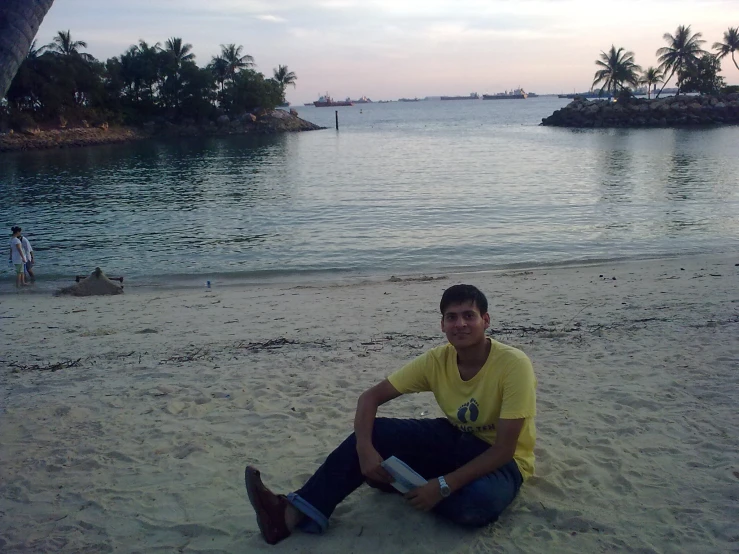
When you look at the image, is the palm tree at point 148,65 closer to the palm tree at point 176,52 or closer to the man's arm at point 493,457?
the palm tree at point 176,52

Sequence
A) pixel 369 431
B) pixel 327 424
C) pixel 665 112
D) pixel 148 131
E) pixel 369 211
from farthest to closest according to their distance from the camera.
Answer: pixel 148 131 → pixel 665 112 → pixel 369 211 → pixel 327 424 → pixel 369 431

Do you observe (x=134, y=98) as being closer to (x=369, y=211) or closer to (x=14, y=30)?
(x=369, y=211)

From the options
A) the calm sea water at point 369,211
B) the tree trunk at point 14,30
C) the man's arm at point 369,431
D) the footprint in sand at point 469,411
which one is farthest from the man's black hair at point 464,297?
the calm sea water at point 369,211

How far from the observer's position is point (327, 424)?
5.15 metres

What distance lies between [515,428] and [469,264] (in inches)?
519

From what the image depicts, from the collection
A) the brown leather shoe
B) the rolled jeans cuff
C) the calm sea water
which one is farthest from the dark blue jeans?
the calm sea water

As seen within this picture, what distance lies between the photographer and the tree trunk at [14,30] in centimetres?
326

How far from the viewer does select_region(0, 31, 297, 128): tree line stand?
239ft

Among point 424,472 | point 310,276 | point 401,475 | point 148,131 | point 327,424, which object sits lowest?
point 310,276

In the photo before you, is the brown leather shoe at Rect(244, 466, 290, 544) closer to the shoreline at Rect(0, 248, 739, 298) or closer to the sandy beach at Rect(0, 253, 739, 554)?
the sandy beach at Rect(0, 253, 739, 554)

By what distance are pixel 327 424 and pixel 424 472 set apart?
4.98 feet

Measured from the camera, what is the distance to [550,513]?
3.65m

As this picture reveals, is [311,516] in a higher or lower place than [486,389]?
lower

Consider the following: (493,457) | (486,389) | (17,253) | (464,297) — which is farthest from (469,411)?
(17,253)
